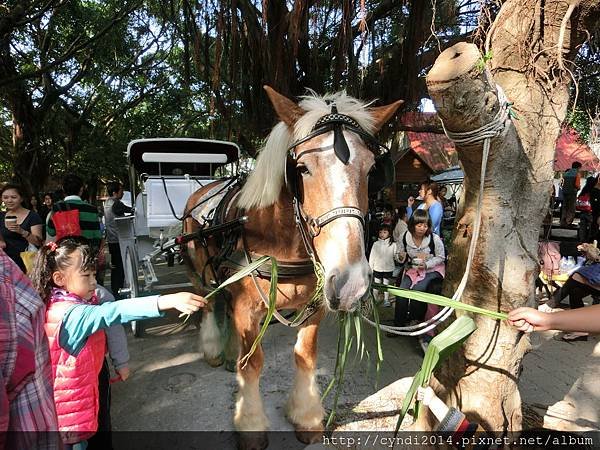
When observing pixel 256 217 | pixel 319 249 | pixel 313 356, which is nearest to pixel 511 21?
pixel 319 249

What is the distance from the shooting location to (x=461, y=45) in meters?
1.50

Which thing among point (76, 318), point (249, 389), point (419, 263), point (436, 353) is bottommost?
point (249, 389)

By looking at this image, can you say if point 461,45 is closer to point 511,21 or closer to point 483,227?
point 511,21

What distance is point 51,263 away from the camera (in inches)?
70.6

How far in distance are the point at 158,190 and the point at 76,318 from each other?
321cm

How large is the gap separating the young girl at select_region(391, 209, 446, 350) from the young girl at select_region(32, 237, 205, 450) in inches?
122

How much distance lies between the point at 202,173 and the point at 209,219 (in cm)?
262

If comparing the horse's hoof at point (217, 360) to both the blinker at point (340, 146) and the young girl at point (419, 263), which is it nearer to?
the young girl at point (419, 263)

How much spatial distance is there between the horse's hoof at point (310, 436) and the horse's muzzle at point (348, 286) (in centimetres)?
146

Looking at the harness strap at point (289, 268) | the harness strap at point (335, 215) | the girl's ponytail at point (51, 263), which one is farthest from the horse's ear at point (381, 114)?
the girl's ponytail at point (51, 263)

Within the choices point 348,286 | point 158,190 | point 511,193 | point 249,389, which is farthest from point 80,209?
point 511,193

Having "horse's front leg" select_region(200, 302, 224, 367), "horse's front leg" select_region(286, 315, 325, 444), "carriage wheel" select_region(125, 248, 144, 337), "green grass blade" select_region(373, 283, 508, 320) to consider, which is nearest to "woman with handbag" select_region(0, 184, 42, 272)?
"carriage wheel" select_region(125, 248, 144, 337)

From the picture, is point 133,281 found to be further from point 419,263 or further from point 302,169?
point 419,263

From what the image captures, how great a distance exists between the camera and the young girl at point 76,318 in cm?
159
